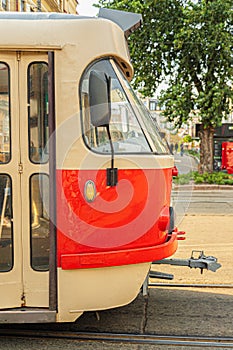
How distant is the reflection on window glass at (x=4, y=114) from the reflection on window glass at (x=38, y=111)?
0.18 m

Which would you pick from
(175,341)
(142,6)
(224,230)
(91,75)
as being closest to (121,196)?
(91,75)

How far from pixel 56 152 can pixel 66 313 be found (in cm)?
133

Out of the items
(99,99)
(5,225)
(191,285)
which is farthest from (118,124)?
(191,285)

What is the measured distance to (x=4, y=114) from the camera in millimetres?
4461

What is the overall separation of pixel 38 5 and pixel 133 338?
3250cm

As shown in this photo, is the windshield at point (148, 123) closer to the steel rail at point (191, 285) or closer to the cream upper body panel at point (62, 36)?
the cream upper body panel at point (62, 36)

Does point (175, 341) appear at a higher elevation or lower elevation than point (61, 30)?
lower

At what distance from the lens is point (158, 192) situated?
15.3 feet

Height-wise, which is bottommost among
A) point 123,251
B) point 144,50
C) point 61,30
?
point 123,251

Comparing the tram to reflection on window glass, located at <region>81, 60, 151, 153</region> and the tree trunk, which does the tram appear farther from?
the tree trunk

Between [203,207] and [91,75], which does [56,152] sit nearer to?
[91,75]

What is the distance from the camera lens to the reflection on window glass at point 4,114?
4.43 meters

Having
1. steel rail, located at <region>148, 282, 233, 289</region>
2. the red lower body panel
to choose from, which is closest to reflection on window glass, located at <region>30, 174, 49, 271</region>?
the red lower body panel

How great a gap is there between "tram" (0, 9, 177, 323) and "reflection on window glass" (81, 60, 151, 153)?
0.05 feet
